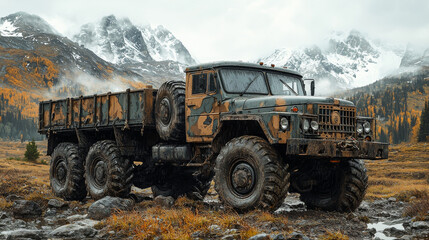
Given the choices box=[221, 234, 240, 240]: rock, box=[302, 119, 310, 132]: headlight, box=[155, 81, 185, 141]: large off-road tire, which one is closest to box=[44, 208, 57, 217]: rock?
box=[155, 81, 185, 141]: large off-road tire

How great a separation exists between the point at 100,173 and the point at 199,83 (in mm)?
4470

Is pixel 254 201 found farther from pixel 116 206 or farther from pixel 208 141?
pixel 116 206

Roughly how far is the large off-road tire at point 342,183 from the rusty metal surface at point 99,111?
4.78 meters

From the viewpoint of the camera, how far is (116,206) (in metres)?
11.4

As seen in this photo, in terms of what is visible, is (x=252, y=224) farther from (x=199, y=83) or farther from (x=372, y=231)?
(x=199, y=83)

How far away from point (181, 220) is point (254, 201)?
152 centimetres

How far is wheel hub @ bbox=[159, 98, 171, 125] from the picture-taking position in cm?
1234

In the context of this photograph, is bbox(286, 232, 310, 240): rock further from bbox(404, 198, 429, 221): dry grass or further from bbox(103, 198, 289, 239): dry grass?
bbox(404, 198, 429, 221): dry grass

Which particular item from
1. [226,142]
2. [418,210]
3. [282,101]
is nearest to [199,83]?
[226,142]

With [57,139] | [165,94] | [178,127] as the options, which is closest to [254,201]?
[178,127]

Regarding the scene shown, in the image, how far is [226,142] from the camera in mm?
11086

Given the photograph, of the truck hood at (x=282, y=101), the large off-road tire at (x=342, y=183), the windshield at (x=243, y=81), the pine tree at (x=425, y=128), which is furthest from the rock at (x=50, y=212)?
the pine tree at (x=425, y=128)

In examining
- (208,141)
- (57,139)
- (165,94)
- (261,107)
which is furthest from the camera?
(57,139)

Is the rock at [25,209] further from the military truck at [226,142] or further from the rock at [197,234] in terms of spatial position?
the rock at [197,234]
